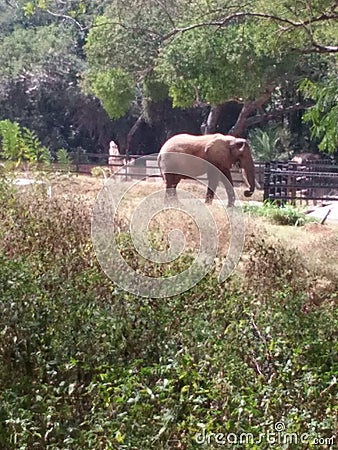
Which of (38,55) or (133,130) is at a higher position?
(38,55)

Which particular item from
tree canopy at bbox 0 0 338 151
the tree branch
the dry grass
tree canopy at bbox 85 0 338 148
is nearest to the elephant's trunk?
tree canopy at bbox 0 0 338 151

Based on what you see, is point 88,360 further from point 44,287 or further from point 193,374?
point 44,287

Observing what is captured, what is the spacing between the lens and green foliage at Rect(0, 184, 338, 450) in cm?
215

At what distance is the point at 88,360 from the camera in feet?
8.50

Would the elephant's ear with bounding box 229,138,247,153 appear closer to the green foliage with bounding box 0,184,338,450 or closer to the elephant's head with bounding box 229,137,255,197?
the elephant's head with bounding box 229,137,255,197

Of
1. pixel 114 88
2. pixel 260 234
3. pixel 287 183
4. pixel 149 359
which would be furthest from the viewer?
pixel 114 88

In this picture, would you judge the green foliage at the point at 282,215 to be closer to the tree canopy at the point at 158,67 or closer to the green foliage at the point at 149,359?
the tree canopy at the point at 158,67

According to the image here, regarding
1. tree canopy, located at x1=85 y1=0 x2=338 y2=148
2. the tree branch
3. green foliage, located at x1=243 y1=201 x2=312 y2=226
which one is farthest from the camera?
the tree branch

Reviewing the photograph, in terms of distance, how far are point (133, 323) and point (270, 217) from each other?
4.79 metres

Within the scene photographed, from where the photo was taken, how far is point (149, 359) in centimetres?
276

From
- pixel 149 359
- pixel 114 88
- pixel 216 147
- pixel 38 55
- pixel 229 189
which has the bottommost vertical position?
pixel 149 359

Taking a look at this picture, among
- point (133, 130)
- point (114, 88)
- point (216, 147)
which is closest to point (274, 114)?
point (133, 130)

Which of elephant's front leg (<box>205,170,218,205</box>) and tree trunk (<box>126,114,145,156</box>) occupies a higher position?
tree trunk (<box>126,114,145,156</box>)

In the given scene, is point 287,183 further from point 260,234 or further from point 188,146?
point 260,234
